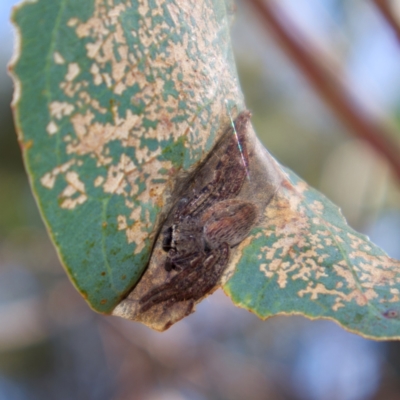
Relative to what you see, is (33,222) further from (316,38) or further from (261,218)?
(261,218)

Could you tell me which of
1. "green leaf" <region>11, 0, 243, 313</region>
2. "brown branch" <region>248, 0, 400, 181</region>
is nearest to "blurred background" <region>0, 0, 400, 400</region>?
"brown branch" <region>248, 0, 400, 181</region>

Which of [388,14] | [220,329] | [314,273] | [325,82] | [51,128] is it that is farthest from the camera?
[220,329]

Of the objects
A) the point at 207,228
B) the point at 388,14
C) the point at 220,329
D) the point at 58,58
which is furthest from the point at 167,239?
the point at 220,329

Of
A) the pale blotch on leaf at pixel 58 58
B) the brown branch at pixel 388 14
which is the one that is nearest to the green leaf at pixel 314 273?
the pale blotch on leaf at pixel 58 58

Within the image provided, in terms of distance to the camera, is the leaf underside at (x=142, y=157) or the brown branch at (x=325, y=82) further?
the brown branch at (x=325, y=82)

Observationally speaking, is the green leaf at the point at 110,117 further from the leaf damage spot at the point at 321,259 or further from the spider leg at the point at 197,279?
the leaf damage spot at the point at 321,259

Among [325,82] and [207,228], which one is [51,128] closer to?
[207,228]

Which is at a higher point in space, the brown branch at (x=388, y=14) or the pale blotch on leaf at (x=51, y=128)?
the pale blotch on leaf at (x=51, y=128)

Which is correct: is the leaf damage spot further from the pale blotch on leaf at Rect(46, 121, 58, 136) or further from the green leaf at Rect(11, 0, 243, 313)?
the pale blotch on leaf at Rect(46, 121, 58, 136)
